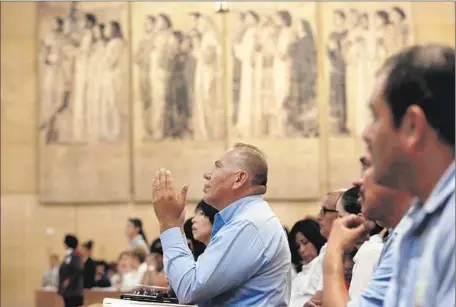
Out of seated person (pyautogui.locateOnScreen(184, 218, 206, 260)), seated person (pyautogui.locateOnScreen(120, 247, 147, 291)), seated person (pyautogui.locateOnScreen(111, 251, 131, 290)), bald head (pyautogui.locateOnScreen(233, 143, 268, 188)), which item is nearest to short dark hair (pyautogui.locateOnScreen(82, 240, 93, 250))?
seated person (pyautogui.locateOnScreen(111, 251, 131, 290))

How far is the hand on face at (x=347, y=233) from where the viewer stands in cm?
259

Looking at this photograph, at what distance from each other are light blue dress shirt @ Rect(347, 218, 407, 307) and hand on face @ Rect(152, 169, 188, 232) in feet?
4.82

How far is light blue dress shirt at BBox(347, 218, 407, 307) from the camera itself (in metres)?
1.94

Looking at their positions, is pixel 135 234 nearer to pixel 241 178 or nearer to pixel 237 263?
pixel 241 178

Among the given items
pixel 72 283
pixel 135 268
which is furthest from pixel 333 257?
pixel 135 268

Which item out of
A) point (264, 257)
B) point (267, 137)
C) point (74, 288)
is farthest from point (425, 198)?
point (267, 137)

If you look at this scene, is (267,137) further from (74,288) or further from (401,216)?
(401,216)

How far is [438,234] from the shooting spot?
1.41m

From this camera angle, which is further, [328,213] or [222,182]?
[328,213]

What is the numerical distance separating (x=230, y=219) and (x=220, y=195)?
0.13 metres

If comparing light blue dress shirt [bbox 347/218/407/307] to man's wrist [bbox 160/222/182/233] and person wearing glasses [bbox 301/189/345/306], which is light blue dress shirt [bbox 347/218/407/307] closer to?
man's wrist [bbox 160/222/182/233]

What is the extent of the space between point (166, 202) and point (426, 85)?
2.00m

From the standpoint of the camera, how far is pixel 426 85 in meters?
1.54

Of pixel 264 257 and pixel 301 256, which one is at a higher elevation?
pixel 264 257
